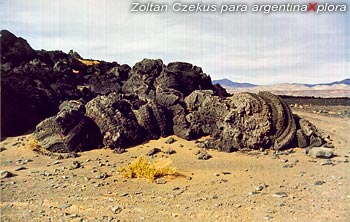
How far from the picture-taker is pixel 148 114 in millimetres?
8578

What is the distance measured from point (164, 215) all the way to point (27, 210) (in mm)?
1755

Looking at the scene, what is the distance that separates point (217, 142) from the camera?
24.9 ft

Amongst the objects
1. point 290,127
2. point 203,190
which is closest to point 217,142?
point 290,127

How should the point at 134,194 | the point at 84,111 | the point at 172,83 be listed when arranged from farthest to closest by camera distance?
the point at 172,83, the point at 84,111, the point at 134,194

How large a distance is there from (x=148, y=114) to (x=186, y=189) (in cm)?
364

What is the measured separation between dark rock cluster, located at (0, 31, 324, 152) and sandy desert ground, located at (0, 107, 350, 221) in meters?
0.44

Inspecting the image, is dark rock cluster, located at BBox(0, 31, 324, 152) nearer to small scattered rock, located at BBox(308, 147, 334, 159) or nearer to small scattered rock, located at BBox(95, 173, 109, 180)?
small scattered rock, located at BBox(308, 147, 334, 159)

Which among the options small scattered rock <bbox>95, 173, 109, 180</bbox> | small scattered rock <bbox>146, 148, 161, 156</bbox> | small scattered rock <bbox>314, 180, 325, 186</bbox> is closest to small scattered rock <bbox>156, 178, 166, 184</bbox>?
small scattered rock <bbox>95, 173, 109, 180</bbox>

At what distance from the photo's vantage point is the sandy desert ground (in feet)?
14.0

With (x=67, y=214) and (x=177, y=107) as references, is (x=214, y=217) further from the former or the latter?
(x=177, y=107)

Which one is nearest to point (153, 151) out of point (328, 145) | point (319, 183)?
point (319, 183)

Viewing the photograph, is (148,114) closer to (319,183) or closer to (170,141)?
(170,141)

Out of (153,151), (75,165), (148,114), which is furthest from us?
(148,114)

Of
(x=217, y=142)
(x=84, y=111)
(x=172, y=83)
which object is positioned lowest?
(x=217, y=142)
